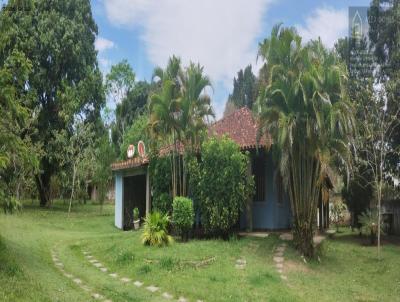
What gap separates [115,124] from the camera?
1841 inches

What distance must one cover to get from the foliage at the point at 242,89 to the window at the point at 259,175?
115 ft

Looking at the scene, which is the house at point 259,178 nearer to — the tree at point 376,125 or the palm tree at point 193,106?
the palm tree at point 193,106

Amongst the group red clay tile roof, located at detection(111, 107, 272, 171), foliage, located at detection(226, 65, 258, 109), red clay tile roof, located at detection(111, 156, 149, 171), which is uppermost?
foliage, located at detection(226, 65, 258, 109)

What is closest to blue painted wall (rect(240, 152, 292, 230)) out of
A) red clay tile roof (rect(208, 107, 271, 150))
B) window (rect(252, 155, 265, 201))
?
window (rect(252, 155, 265, 201))

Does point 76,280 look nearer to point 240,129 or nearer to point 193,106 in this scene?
point 193,106

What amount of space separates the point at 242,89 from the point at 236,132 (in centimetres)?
3583

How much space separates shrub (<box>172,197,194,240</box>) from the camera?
13.7m

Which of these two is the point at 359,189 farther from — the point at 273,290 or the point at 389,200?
the point at 273,290

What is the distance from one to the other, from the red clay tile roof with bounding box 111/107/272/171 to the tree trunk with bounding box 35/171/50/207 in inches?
424

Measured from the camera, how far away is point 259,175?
16.0 meters

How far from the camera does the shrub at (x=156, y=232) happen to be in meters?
13.1

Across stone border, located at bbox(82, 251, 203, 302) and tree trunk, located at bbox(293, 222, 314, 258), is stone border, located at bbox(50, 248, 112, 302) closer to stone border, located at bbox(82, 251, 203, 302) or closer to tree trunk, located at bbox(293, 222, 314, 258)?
stone border, located at bbox(82, 251, 203, 302)

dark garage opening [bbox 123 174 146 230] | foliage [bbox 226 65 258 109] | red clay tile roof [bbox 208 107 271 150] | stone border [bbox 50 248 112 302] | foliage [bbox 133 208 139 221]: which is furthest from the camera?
foliage [bbox 226 65 258 109]

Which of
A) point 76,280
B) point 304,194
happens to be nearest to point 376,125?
point 304,194
